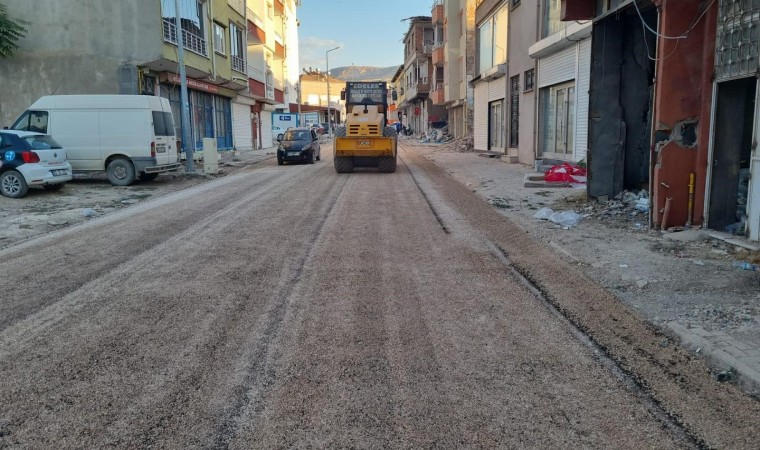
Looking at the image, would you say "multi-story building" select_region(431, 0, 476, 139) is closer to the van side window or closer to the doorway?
the van side window

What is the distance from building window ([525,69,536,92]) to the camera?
73.6 feet

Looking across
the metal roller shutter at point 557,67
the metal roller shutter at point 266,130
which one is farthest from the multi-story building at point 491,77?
the metal roller shutter at point 266,130

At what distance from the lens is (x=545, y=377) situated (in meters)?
3.96

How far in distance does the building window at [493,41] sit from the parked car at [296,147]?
961cm

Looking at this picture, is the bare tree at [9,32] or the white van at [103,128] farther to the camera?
the bare tree at [9,32]

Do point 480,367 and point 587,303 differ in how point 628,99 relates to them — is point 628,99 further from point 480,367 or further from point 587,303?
point 480,367

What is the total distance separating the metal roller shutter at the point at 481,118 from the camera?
32219mm

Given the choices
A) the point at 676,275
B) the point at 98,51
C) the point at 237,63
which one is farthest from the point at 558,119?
the point at 237,63

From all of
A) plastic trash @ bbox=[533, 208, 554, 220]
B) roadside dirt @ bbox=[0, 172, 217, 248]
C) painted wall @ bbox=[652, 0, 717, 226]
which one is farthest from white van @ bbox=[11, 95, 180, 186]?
painted wall @ bbox=[652, 0, 717, 226]

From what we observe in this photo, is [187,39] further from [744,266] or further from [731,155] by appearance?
[744,266]

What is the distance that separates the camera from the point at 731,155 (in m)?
8.16

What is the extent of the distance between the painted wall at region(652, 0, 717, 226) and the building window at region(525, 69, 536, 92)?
46.0 feet

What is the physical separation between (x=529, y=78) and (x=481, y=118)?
1007 cm

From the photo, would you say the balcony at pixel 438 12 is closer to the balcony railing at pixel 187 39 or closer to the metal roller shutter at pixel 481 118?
the metal roller shutter at pixel 481 118
